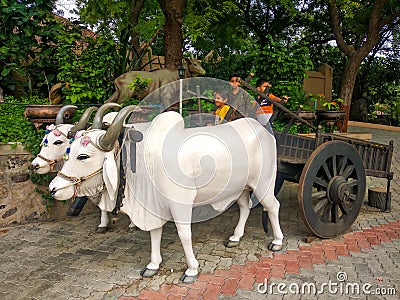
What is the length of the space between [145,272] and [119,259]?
1.73 feet

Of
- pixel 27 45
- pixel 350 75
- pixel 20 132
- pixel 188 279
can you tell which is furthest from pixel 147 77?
pixel 350 75

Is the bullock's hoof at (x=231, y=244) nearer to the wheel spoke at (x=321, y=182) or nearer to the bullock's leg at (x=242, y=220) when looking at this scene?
the bullock's leg at (x=242, y=220)

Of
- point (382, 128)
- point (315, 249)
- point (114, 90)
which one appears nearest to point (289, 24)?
point (382, 128)

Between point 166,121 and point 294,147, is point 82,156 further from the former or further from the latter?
point 294,147

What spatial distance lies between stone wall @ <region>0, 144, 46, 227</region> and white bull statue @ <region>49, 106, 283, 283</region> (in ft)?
7.63

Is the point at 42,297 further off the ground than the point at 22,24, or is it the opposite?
the point at 22,24

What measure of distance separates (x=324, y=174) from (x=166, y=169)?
2120 millimetres

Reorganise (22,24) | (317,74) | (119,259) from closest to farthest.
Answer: (119,259) → (22,24) → (317,74)

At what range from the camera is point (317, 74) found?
13062 mm

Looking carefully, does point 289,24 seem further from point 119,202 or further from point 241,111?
point 119,202

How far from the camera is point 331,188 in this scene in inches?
170

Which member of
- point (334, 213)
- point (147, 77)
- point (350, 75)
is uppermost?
point (350, 75)

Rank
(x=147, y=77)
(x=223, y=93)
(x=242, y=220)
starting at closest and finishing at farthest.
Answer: (x=223, y=93) → (x=242, y=220) → (x=147, y=77)

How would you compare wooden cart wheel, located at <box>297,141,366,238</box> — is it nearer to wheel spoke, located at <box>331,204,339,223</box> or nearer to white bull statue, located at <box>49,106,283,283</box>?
wheel spoke, located at <box>331,204,339,223</box>
